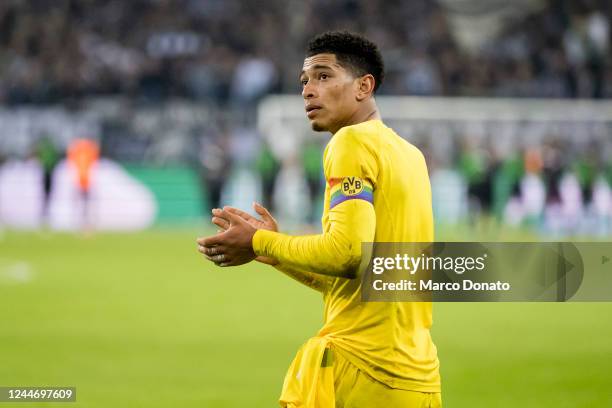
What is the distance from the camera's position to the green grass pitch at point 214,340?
745 centimetres

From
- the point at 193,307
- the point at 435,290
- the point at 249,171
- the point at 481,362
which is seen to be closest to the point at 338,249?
the point at 435,290

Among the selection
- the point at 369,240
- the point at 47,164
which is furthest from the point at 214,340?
the point at 47,164

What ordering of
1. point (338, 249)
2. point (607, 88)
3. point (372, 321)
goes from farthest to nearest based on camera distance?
point (607, 88)
point (372, 321)
point (338, 249)

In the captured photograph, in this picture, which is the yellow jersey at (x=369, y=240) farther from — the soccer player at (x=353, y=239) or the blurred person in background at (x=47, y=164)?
the blurred person in background at (x=47, y=164)

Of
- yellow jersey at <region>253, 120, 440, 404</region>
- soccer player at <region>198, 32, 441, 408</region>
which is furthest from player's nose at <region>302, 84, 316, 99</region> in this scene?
yellow jersey at <region>253, 120, 440, 404</region>

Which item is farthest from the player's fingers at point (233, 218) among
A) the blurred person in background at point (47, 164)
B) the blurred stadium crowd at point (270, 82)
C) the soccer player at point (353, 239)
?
the blurred person in background at point (47, 164)

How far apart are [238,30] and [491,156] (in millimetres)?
9065

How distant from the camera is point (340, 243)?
3.18 m

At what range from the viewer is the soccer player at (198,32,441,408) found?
3244 millimetres

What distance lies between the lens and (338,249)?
3188 millimetres

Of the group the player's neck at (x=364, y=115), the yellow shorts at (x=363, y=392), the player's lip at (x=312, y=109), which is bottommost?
the yellow shorts at (x=363, y=392)

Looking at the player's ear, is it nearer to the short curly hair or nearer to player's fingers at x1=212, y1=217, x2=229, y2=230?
the short curly hair

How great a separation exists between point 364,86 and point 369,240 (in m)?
Answer: 0.60

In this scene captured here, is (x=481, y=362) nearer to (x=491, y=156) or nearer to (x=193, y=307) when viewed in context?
(x=193, y=307)
